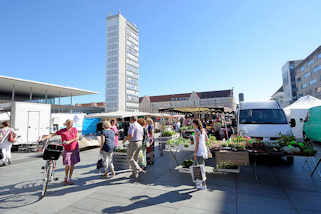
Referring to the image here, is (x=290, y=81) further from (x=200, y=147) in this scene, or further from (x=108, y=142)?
(x=108, y=142)

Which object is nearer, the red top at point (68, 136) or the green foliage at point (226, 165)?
the red top at point (68, 136)

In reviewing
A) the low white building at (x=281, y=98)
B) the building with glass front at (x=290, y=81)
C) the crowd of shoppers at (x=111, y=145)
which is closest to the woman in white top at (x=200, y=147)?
the crowd of shoppers at (x=111, y=145)

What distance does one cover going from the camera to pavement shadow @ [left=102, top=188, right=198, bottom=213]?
122 inches

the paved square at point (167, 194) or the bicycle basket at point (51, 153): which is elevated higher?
the bicycle basket at point (51, 153)

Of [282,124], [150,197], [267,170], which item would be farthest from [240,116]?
[150,197]

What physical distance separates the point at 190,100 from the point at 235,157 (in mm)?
88307

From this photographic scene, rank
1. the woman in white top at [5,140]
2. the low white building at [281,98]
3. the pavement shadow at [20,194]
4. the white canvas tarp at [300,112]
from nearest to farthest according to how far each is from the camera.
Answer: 1. the pavement shadow at [20,194]
2. the woman in white top at [5,140]
3. the white canvas tarp at [300,112]
4. the low white building at [281,98]

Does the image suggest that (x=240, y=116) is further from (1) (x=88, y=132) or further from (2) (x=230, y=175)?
(1) (x=88, y=132)

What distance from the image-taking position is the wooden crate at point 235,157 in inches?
166

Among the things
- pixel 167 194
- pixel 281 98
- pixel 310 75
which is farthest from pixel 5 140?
pixel 281 98

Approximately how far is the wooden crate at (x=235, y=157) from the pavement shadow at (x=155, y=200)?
3.74ft

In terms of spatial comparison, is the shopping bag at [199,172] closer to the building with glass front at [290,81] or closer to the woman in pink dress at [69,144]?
the woman in pink dress at [69,144]

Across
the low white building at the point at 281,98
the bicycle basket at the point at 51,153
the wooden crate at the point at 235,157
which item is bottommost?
the wooden crate at the point at 235,157

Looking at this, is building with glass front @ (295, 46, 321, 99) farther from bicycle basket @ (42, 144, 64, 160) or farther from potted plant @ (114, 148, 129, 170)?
bicycle basket @ (42, 144, 64, 160)
